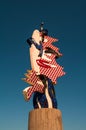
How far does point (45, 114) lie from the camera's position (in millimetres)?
10711

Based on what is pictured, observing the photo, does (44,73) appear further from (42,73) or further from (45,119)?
(45,119)

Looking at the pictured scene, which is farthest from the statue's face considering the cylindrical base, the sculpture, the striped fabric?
the cylindrical base

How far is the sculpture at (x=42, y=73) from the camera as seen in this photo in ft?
38.9

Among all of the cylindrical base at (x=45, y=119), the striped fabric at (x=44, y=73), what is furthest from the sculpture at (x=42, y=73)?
the cylindrical base at (x=45, y=119)

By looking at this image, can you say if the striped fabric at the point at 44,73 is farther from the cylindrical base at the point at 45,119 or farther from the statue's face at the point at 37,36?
the cylindrical base at the point at 45,119

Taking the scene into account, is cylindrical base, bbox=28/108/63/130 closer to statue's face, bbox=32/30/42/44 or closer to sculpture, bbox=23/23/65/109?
sculpture, bbox=23/23/65/109

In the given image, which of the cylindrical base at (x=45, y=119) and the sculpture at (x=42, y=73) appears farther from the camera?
the sculpture at (x=42, y=73)

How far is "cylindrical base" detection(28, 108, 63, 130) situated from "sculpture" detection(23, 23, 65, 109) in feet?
2.70

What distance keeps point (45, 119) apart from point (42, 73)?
95.4 inches

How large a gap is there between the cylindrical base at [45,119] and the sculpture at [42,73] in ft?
2.70

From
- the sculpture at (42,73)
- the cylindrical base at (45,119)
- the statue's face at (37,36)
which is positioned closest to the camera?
the cylindrical base at (45,119)

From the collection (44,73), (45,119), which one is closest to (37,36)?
(44,73)

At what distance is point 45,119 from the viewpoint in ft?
34.8

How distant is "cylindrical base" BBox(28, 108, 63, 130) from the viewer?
1055cm
